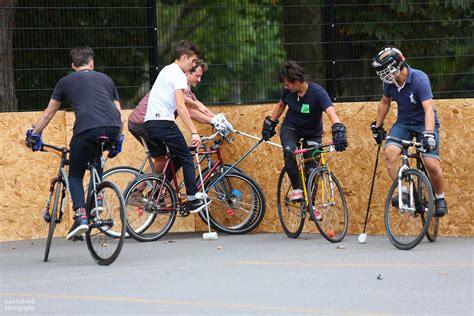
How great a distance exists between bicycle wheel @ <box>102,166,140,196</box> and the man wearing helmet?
9.80 feet

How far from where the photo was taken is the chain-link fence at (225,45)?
13.2m

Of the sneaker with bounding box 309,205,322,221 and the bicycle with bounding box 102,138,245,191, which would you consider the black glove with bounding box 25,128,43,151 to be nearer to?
the bicycle with bounding box 102,138,245,191

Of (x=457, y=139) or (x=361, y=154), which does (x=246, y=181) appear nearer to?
(x=361, y=154)

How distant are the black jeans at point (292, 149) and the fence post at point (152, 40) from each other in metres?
2.13

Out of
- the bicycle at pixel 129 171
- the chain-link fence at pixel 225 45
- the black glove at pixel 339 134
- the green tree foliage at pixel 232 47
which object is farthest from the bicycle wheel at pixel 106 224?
the green tree foliage at pixel 232 47

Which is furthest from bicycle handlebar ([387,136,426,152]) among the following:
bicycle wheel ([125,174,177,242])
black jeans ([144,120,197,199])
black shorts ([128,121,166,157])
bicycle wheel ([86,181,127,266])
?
bicycle wheel ([86,181,127,266])

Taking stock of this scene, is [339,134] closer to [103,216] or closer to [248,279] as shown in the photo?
[103,216]

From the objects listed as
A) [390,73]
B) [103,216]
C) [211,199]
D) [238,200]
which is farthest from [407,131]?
[103,216]

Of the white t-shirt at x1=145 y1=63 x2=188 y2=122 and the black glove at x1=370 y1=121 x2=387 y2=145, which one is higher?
the white t-shirt at x1=145 y1=63 x2=188 y2=122

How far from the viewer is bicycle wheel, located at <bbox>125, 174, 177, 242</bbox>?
470 inches

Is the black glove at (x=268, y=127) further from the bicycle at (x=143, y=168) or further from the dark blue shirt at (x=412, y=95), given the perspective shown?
the dark blue shirt at (x=412, y=95)

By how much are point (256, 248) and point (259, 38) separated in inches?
149

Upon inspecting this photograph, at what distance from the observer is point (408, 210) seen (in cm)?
1052

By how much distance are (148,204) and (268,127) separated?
4.99ft
